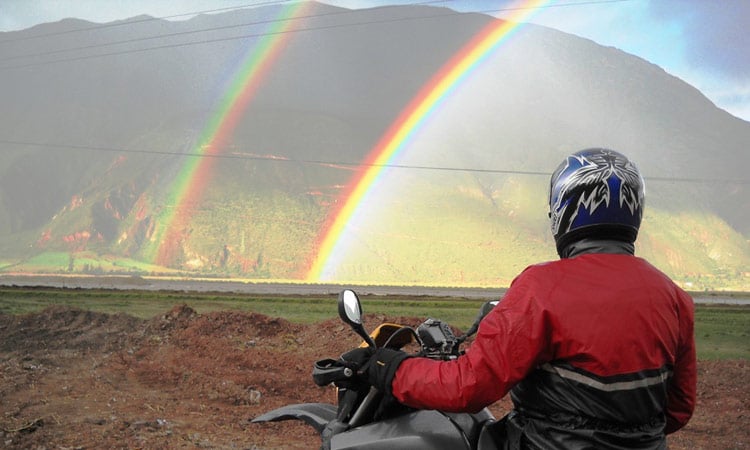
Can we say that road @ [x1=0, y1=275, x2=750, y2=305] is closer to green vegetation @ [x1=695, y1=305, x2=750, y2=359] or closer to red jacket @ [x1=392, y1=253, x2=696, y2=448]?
green vegetation @ [x1=695, y1=305, x2=750, y2=359]

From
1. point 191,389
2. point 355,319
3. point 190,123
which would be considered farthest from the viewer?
point 190,123

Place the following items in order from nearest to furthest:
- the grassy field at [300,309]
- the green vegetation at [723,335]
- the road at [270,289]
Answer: the green vegetation at [723,335]
the grassy field at [300,309]
the road at [270,289]

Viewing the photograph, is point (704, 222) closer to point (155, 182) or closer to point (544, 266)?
point (155, 182)

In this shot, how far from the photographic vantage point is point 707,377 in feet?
42.6

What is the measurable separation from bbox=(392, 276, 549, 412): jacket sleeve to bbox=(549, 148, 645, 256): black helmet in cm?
39

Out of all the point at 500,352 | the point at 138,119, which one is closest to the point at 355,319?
the point at 500,352

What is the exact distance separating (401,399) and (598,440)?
2.37 feet

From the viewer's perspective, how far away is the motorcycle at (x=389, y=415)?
8.81 feet

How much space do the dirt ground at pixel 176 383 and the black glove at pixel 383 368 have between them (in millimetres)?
5135

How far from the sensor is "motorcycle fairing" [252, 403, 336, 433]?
332 centimetres

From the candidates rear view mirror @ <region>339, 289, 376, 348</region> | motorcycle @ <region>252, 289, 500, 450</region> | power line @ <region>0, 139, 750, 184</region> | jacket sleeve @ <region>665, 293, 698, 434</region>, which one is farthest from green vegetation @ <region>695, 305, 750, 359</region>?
power line @ <region>0, 139, 750, 184</region>

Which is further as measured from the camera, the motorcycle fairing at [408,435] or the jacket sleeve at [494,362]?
the motorcycle fairing at [408,435]

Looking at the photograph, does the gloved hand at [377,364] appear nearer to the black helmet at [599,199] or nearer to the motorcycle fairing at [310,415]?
the motorcycle fairing at [310,415]

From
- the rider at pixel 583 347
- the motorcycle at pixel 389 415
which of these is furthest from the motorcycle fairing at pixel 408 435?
the rider at pixel 583 347
